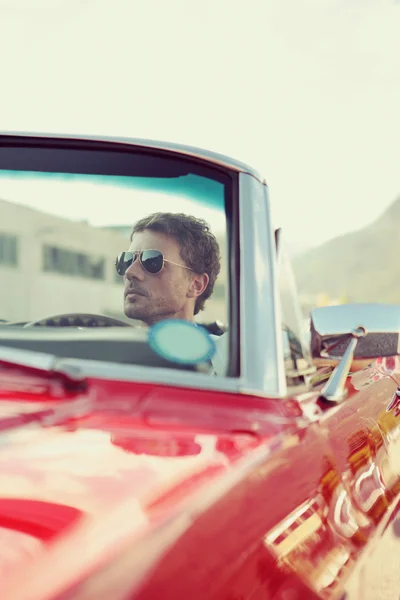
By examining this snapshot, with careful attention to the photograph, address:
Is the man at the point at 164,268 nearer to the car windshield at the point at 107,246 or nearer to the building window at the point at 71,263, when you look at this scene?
the car windshield at the point at 107,246

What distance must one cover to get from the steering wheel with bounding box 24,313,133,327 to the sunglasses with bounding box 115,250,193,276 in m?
0.20

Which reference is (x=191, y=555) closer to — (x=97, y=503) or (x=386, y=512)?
(x=97, y=503)

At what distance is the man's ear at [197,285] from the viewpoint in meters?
2.17

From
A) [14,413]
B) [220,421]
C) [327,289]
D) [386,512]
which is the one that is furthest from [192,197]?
[327,289]

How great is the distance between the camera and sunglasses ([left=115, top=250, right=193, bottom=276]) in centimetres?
234

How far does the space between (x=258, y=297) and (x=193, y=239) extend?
442 millimetres

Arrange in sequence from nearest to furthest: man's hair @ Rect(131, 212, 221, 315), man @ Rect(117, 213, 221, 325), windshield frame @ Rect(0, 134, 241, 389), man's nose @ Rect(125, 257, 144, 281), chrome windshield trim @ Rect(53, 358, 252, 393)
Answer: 1. chrome windshield trim @ Rect(53, 358, 252, 393)
2. windshield frame @ Rect(0, 134, 241, 389)
3. man's hair @ Rect(131, 212, 221, 315)
4. man @ Rect(117, 213, 221, 325)
5. man's nose @ Rect(125, 257, 144, 281)

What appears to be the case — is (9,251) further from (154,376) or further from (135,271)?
(154,376)

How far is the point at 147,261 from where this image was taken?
2342 millimetres

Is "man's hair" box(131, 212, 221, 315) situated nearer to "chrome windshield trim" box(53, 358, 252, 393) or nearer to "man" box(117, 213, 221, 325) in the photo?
"man" box(117, 213, 221, 325)

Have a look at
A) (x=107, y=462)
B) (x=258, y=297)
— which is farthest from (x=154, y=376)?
(x=107, y=462)

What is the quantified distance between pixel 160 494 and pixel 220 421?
0.43 meters

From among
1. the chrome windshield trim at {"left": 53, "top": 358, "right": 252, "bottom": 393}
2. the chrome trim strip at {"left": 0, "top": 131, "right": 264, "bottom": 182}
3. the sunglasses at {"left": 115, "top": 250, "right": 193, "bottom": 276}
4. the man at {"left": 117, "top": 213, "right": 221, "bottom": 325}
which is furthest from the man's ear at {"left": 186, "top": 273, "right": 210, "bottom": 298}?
the chrome windshield trim at {"left": 53, "top": 358, "right": 252, "bottom": 393}

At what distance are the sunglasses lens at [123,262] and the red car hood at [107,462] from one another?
0.67 metres
